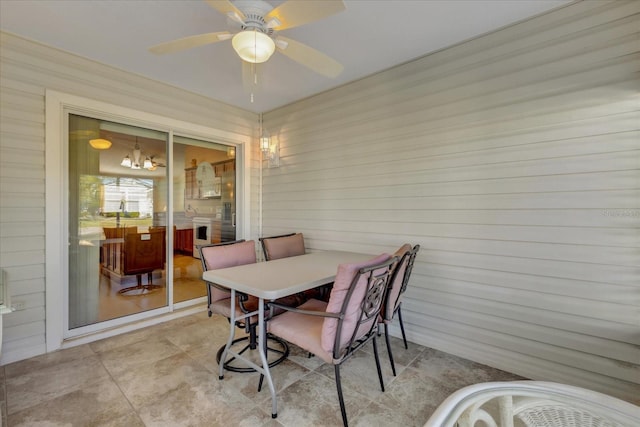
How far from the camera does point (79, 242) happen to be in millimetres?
2799

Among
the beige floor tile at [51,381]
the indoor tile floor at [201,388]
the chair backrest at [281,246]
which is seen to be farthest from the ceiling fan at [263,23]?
the beige floor tile at [51,381]

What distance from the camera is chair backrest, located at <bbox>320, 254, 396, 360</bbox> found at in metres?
1.57

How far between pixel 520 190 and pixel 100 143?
392cm

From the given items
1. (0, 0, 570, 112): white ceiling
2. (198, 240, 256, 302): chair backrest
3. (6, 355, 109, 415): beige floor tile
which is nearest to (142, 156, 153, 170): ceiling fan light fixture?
(0, 0, 570, 112): white ceiling

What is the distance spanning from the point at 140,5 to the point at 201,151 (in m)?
1.88

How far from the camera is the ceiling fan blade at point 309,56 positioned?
1.89 m

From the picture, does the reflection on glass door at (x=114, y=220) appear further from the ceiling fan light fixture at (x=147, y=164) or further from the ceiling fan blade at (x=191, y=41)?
the ceiling fan blade at (x=191, y=41)

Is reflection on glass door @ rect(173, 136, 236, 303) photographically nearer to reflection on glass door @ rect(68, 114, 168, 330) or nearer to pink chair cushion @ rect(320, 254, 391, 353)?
reflection on glass door @ rect(68, 114, 168, 330)

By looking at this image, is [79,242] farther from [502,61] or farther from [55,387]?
[502,61]

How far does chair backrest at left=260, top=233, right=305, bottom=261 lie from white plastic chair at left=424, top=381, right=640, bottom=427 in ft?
7.48

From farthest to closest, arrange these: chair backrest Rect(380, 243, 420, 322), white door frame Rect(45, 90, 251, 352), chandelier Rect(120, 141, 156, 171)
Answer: chandelier Rect(120, 141, 156, 171)
white door frame Rect(45, 90, 251, 352)
chair backrest Rect(380, 243, 420, 322)

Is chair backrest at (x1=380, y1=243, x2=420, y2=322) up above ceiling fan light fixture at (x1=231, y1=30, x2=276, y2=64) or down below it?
below

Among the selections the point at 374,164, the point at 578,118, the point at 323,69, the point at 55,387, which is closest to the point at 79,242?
the point at 55,387

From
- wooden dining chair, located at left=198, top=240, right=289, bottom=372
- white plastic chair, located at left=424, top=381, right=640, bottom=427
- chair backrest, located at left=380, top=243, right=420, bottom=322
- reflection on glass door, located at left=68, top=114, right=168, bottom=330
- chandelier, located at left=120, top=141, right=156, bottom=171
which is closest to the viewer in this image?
white plastic chair, located at left=424, top=381, right=640, bottom=427
